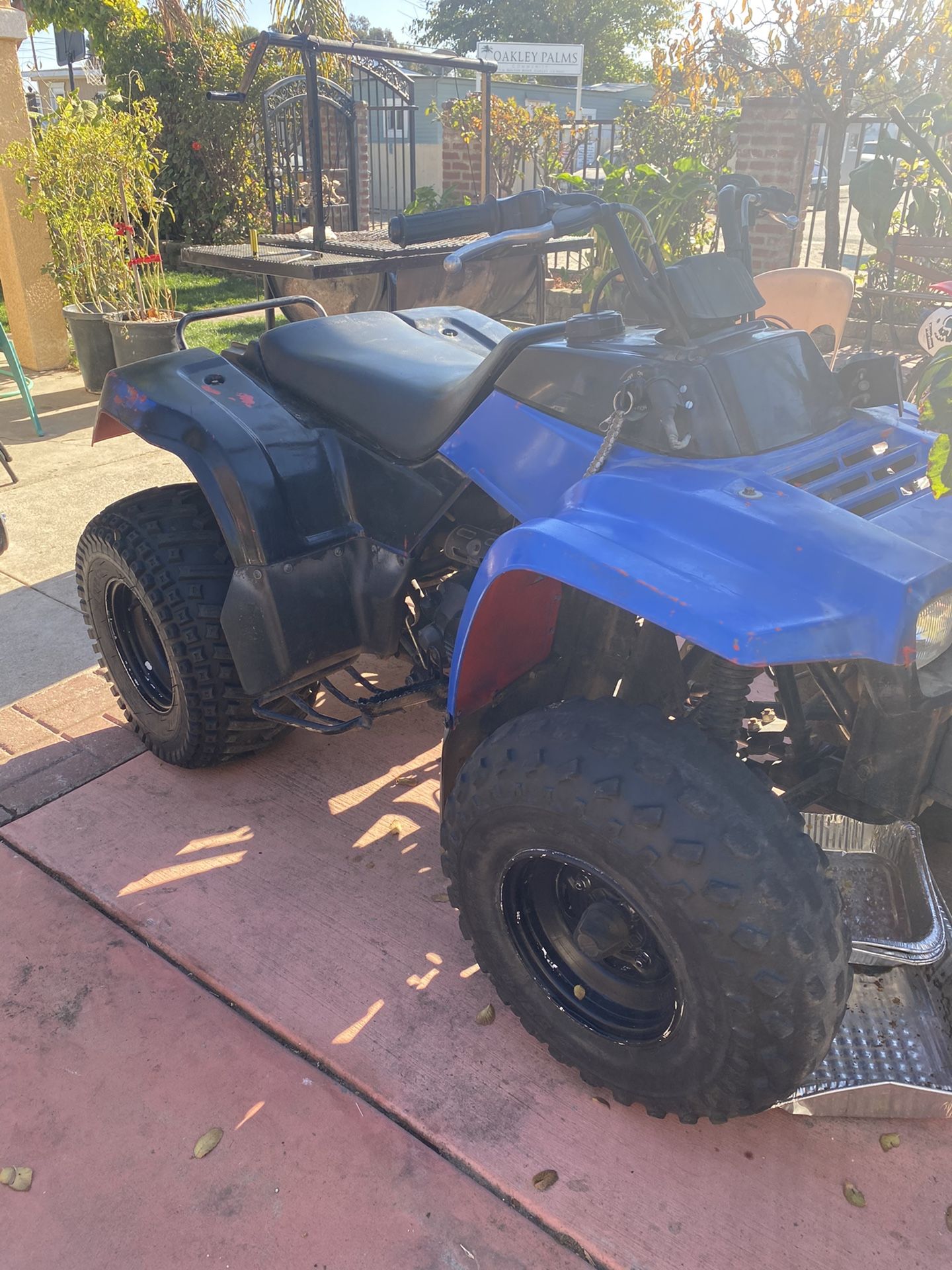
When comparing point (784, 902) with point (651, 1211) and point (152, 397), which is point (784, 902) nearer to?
point (651, 1211)

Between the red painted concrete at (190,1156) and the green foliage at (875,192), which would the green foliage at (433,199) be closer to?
the green foliage at (875,192)

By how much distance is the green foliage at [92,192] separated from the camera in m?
6.74

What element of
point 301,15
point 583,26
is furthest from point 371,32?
point 301,15

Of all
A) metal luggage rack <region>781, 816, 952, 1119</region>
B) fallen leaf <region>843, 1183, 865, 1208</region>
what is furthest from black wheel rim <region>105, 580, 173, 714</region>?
fallen leaf <region>843, 1183, 865, 1208</region>

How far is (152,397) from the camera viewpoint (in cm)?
271

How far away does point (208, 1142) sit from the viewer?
2.01m

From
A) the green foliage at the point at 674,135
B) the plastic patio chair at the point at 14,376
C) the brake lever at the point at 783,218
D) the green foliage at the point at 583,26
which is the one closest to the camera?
the brake lever at the point at 783,218

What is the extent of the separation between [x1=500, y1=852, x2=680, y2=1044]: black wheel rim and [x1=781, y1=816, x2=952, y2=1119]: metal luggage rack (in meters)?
0.34

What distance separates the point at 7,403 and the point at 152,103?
2502 millimetres

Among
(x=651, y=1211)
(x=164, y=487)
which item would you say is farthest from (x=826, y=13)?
(x=651, y=1211)

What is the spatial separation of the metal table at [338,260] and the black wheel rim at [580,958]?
11.7ft

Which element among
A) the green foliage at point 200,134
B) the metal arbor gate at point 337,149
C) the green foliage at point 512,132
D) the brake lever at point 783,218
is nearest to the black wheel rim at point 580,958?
the brake lever at point 783,218

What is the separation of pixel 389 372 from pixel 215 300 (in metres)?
9.35

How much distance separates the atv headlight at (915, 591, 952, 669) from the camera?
167 cm
